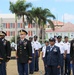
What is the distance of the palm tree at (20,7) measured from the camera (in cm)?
5772

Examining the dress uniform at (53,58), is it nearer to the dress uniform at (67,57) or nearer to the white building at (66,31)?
the dress uniform at (67,57)

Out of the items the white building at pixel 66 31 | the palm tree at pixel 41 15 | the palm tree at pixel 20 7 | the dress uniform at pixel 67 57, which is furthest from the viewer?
the white building at pixel 66 31

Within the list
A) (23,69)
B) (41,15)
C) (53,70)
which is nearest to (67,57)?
(23,69)

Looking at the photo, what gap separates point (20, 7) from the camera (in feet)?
191

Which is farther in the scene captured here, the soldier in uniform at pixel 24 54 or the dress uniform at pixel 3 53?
the soldier in uniform at pixel 24 54

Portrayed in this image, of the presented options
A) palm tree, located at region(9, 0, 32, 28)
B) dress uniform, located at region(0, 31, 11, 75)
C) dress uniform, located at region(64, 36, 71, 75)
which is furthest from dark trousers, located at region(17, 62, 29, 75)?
palm tree, located at region(9, 0, 32, 28)

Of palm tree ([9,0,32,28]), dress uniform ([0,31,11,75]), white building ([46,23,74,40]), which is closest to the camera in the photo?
dress uniform ([0,31,11,75])

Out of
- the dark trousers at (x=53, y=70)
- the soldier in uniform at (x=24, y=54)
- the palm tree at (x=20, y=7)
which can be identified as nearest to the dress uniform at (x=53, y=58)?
the dark trousers at (x=53, y=70)

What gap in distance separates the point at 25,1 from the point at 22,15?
2.47m

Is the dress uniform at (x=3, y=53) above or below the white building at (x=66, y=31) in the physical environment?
below

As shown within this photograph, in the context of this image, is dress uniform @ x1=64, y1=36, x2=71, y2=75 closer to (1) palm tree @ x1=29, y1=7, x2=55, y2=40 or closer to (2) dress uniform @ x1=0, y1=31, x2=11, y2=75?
(2) dress uniform @ x1=0, y1=31, x2=11, y2=75

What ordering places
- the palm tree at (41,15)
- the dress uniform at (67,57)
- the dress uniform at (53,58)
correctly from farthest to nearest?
the palm tree at (41,15)
the dress uniform at (67,57)
the dress uniform at (53,58)

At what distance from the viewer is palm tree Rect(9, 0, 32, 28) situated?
5772 cm

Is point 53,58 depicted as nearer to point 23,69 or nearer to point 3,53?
point 23,69
